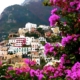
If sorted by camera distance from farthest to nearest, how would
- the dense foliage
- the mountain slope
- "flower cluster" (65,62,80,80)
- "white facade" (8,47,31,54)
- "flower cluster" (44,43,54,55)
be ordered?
1. the mountain slope
2. "white facade" (8,47,31,54)
3. "flower cluster" (44,43,54,55)
4. the dense foliage
5. "flower cluster" (65,62,80,80)

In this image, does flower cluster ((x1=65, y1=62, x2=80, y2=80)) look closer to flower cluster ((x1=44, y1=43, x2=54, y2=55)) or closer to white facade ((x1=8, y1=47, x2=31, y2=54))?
flower cluster ((x1=44, y1=43, x2=54, y2=55))

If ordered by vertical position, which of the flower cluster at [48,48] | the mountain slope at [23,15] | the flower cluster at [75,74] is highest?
the mountain slope at [23,15]

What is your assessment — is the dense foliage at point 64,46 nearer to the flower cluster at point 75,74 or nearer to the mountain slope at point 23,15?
the flower cluster at point 75,74

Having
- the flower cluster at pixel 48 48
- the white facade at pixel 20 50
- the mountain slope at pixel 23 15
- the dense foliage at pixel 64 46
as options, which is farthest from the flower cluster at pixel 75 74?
the mountain slope at pixel 23 15

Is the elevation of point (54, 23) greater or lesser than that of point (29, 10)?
lesser

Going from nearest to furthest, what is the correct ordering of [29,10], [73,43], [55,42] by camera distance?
1. [73,43]
2. [55,42]
3. [29,10]

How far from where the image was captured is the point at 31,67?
20.2 feet

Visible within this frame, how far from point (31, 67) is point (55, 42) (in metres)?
0.61

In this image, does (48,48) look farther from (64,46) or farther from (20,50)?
(20,50)

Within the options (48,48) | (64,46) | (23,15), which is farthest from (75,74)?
(23,15)

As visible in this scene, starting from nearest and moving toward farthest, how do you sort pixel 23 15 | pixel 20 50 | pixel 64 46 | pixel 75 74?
pixel 75 74 < pixel 64 46 < pixel 20 50 < pixel 23 15

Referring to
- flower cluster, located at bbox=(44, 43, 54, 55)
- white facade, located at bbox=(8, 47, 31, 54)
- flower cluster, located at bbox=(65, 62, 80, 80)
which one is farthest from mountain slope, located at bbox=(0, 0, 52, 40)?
flower cluster, located at bbox=(65, 62, 80, 80)

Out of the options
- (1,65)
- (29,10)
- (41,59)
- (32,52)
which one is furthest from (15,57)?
(29,10)

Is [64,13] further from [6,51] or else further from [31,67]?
[6,51]
